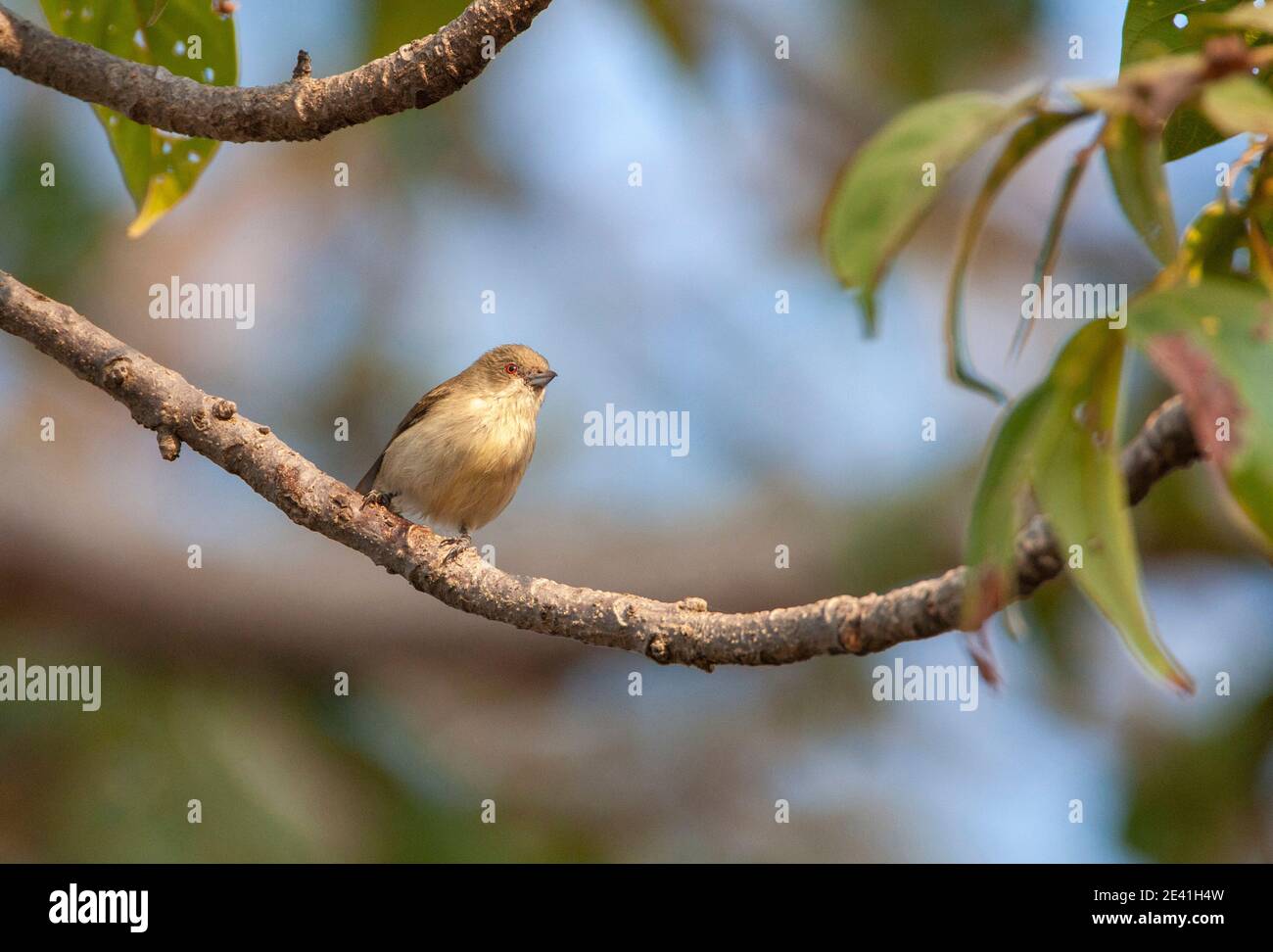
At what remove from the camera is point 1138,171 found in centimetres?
122

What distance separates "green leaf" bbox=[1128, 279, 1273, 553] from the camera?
3.59ft

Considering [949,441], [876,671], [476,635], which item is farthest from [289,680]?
[949,441]

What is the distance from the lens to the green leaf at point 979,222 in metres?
1.29

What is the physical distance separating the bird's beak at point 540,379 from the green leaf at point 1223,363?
12.8ft

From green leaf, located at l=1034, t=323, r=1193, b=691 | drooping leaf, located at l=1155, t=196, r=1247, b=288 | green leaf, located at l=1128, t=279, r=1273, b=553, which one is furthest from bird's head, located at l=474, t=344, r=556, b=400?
green leaf, located at l=1128, t=279, r=1273, b=553

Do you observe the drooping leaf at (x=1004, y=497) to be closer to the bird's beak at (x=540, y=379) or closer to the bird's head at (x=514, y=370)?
the bird's head at (x=514, y=370)

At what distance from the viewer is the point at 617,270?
985cm

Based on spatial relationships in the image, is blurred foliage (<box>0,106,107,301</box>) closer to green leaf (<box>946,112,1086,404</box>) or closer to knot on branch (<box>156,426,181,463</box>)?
knot on branch (<box>156,426,181,463</box>)

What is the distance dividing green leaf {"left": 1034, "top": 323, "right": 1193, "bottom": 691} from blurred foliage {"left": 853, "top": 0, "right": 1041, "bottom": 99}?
6.89m

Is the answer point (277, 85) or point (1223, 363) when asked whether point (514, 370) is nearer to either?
point (277, 85)

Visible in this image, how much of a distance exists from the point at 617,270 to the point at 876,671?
393 cm

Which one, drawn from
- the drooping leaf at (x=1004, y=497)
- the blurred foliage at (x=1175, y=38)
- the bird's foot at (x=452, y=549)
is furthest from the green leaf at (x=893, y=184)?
the bird's foot at (x=452, y=549)

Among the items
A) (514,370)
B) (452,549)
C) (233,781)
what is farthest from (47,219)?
(452,549)
